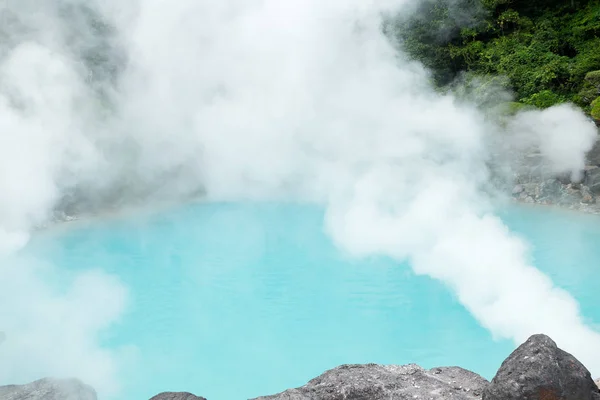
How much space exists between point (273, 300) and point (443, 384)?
3161 mm

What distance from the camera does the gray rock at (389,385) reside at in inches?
132

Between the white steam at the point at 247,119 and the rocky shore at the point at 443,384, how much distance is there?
3.20 m

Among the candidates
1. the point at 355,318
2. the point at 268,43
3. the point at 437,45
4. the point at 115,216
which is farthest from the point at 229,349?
the point at 437,45

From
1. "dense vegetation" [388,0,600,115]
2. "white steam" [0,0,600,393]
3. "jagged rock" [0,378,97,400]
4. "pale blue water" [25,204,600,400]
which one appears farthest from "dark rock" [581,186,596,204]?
"jagged rock" [0,378,97,400]

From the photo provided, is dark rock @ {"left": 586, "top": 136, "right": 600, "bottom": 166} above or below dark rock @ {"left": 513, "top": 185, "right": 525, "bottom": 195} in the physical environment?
above

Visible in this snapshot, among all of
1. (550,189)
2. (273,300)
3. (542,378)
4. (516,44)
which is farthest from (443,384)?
(516,44)

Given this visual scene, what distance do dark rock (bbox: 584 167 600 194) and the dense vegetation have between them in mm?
1663

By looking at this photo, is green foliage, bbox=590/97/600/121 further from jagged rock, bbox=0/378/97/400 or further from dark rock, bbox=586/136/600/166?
jagged rock, bbox=0/378/97/400

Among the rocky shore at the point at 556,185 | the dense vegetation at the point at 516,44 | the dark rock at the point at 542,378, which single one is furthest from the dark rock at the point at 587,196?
the dark rock at the point at 542,378

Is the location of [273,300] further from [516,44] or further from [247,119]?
[516,44]

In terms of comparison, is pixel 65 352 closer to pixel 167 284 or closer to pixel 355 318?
pixel 167 284

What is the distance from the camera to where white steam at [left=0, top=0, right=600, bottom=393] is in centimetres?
781

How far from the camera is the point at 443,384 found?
138 inches

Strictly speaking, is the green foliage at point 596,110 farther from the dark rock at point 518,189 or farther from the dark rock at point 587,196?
the dark rock at point 518,189
